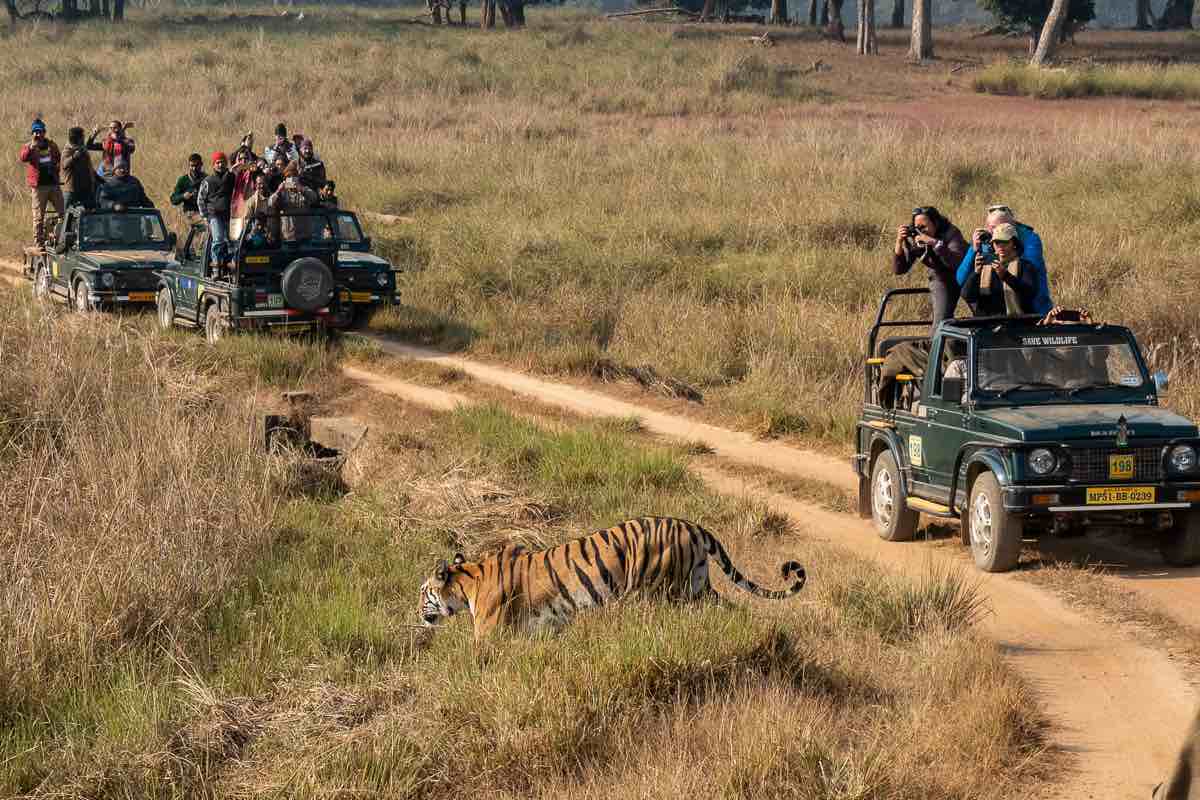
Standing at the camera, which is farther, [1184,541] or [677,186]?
[677,186]

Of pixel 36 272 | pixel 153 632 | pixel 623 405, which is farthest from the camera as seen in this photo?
pixel 36 272

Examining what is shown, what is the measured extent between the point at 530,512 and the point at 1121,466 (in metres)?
3.60

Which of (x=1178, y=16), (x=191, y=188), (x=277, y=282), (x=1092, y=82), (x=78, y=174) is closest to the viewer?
(x=277, y=282)

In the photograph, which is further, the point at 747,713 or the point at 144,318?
the point at 144,318

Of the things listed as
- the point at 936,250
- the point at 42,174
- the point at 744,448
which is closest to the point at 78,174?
the point at 42,174

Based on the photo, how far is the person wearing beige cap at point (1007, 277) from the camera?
407 inches

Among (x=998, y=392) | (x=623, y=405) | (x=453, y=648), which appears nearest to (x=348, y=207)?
(x=623, y=405)

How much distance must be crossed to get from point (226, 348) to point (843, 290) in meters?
6.92

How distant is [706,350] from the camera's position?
1589 centimetres

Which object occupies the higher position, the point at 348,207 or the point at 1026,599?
the point at 348,207

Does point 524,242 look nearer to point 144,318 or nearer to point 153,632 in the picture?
point 144,318

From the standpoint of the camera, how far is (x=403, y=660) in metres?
7.14

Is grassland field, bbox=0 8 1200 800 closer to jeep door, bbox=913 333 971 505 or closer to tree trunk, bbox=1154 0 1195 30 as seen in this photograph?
jeep door, bbox=913 333 971 505

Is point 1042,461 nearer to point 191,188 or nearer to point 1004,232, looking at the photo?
point 1004,232
